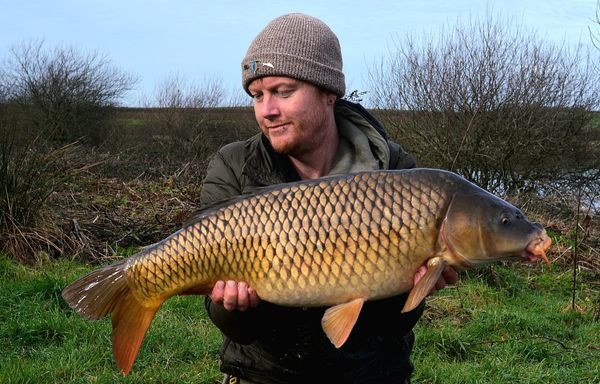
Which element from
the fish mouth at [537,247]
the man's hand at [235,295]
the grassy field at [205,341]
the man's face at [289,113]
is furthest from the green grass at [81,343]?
the fish mouth at [537,247]

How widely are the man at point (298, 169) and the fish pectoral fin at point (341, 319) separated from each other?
0.21 metres

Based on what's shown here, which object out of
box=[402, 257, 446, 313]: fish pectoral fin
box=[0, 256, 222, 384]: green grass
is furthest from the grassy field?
box=[402, 257, 446, 313]: fish pectoral fin

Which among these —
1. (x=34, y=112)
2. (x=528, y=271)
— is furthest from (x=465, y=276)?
(x=34, y=112)

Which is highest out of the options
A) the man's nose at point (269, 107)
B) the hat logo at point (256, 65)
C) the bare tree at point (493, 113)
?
the hat logo at point (256, 65)

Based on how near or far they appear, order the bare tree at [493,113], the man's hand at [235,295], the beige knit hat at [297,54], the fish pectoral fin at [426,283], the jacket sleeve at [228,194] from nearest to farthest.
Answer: the fish pectoral fin at [426,283] → the man's hand at [235,295] → the jacket sleeve at [228,194] → the beige knit hat at [297,54] → the bare tree at [493,113]

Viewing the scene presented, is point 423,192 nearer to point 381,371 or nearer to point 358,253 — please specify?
point 358,253

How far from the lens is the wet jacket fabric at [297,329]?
184 cm

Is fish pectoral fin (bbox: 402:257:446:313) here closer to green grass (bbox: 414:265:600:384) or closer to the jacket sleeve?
the jacket sleeve

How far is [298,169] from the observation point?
203 centimetres

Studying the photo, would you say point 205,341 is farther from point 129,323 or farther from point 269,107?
point 269,107

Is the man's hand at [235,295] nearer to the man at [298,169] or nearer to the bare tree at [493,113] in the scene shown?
the man at [298,169]

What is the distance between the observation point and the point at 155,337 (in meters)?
3.50

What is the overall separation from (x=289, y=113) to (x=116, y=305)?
69 centimetres

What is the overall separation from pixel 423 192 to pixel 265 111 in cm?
50
